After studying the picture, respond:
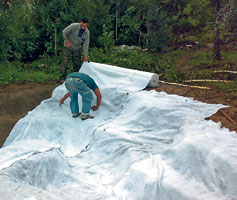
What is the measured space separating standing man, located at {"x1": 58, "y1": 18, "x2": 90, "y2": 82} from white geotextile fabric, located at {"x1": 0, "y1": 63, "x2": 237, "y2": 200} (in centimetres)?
189

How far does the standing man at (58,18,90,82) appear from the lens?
21.0 feet

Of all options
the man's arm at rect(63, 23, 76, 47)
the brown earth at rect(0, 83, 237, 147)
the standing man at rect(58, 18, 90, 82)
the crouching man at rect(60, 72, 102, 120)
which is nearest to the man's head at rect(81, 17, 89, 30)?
the standing man at rect(58, 18, 90, 82)

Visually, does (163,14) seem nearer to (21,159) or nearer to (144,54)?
(144,54)

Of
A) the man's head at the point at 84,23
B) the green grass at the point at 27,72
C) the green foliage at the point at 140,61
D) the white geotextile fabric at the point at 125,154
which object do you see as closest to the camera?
the white geotextile fabric at the point at 125,154

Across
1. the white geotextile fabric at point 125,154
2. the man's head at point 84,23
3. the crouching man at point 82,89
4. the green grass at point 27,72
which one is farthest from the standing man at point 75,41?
the white geotextile fabric at point 125,154

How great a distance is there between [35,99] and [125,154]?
10.7 feet

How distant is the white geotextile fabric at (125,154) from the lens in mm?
2625

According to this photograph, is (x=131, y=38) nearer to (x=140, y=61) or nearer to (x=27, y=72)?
(x=140, y=61)

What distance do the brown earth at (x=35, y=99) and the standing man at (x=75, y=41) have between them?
0.79m

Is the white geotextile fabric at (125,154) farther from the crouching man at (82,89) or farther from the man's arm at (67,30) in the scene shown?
the man's arm at (67,30)

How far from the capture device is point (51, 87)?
6.74 metres

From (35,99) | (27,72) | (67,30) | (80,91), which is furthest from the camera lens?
(27,72)

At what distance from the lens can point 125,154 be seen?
352cm

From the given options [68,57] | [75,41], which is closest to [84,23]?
[75,41]
